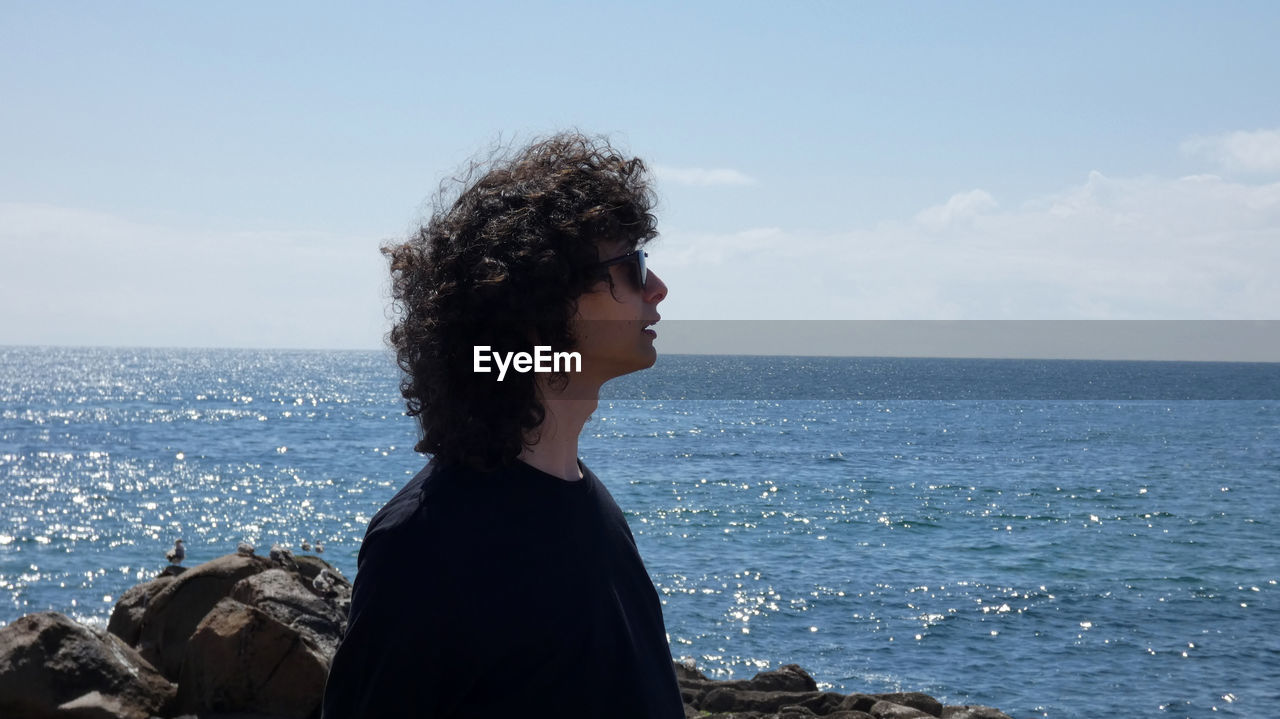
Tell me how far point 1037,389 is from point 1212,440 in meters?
67.5

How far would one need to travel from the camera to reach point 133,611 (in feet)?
35.9

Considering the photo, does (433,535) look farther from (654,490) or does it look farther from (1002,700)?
(654,490)

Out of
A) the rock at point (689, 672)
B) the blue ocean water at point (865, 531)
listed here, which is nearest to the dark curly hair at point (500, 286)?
the rock at point (689, 672)

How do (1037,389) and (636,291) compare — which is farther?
(1037,389)

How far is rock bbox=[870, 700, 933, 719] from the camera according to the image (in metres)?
10.8

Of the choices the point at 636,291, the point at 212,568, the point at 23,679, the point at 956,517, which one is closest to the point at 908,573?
the point at 956,517

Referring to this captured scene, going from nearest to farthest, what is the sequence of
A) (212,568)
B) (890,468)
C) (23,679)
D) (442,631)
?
(442,631), (23,679), (212,568), (890,468)

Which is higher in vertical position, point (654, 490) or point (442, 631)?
point (442, 631)

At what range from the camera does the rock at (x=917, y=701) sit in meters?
11.8

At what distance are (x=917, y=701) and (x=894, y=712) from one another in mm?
1195

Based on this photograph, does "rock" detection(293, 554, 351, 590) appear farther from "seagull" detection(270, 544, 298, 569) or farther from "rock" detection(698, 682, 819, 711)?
"rock" detection(698, 682, 819, 711)

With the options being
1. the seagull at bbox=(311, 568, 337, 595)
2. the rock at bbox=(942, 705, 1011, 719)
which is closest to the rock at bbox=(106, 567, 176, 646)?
the seagull at bbox=(311, 568, 337, 595)

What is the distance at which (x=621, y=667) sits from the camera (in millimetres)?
2020

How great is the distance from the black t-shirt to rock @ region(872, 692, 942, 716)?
10.5m
